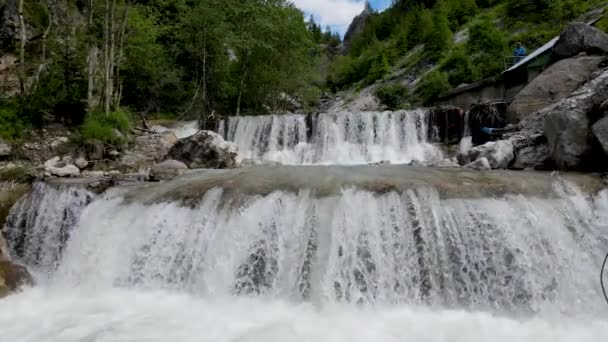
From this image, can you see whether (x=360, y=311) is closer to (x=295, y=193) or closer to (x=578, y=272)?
(x=295, y=193)

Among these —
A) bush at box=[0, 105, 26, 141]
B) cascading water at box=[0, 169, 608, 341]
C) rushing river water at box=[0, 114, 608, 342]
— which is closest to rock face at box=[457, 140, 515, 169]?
rushing river water at box=[0, 114, 608, 342]

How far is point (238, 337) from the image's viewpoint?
184 inches

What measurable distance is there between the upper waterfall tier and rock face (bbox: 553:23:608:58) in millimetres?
4698

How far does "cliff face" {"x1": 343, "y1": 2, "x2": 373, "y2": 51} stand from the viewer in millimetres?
66500

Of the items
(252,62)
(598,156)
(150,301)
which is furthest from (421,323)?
(252,62)

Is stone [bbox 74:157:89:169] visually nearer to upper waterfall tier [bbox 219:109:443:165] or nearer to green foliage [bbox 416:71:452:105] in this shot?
upper waterfall tier [bbox 219:109:443:165]

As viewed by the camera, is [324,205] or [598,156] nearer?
[324,205]

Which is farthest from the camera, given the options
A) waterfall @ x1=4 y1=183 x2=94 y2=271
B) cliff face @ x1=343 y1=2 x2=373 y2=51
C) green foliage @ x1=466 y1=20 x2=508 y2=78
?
cliff face @ x1=343 y1=2 x2=373 y2=51

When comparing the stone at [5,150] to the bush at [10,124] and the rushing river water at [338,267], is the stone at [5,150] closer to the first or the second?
the bush at [10,124]

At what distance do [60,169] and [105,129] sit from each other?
246 cm

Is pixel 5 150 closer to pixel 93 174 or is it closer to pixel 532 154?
pixel 93 174

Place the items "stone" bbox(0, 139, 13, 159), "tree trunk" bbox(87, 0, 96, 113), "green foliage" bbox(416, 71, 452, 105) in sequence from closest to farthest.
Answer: "stone" bbox(0, 139, 13, 159), "tree trunk" bbox(87, 0, 96, 113), "green foliage" bbox(416, 71, 452, 105)

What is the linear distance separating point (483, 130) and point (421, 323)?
9.23 metres

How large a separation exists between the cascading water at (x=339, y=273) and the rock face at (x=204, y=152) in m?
5.18
